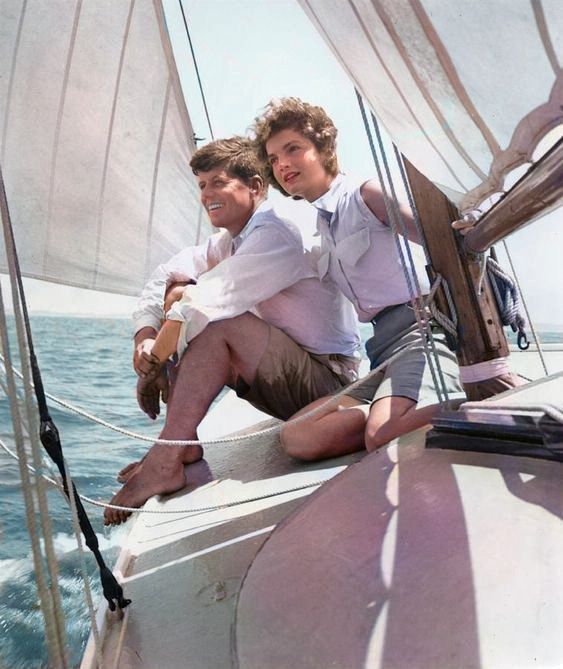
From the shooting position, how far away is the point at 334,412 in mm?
1647

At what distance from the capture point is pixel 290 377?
1820 millimetres

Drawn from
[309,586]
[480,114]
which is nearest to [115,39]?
[480,114]

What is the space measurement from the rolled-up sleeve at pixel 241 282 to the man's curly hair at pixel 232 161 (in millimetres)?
279

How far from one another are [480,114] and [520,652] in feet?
2.28

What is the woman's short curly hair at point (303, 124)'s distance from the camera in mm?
1840

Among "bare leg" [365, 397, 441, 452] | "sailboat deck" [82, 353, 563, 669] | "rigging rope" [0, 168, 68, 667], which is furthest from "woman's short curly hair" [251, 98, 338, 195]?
"rigging rope" [0, 168, 68, 667]

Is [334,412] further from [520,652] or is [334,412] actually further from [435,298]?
[520,652]

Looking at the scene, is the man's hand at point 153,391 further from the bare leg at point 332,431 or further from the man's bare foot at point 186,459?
the bare leg at point 332,431

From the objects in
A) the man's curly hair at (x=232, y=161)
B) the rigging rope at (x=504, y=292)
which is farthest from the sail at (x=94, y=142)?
the rigging rope at (x=504, y=292)

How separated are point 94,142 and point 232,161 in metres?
1.27

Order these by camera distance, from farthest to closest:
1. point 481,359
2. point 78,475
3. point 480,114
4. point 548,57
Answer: point 78,475 < point 481,359 < point 480,114 < point 548,57

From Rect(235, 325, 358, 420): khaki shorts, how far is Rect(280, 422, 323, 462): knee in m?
0.17

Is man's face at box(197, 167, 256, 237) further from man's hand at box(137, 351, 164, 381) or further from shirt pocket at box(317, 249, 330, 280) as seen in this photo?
man's hand at box(137, 351, 164, 381)

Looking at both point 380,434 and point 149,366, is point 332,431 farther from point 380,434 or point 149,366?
point 149,366
